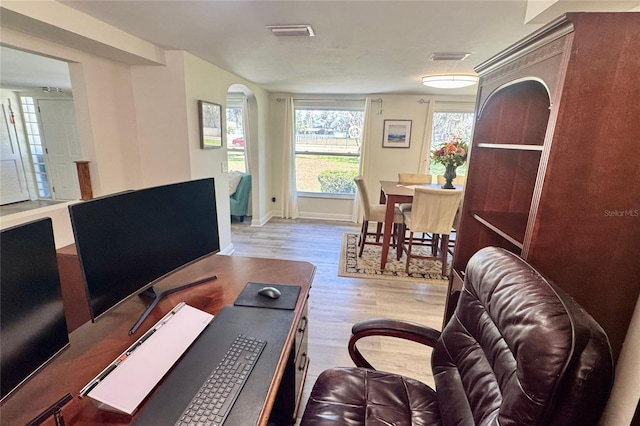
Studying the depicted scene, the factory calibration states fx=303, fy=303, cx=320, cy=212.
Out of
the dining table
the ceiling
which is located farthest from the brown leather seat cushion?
the dining table

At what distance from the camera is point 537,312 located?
760 mm

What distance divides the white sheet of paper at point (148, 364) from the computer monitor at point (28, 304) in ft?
0.53

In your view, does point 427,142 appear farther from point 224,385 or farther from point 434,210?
point 224,385

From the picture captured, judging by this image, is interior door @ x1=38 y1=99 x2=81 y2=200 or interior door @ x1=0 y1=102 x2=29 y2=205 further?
interior door @ x1=0 y1=102 x2=29 y2=205

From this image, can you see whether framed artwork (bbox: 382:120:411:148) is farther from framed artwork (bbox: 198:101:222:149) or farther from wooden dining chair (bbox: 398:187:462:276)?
framed artwork (bbox: 198:101:222:149)

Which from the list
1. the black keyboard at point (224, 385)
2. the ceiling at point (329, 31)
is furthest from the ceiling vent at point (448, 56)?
the black keyboard at point (224, 385)

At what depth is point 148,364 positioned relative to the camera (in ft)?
2.96

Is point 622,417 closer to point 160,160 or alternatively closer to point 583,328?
point 583,328

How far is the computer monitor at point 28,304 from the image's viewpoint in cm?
67

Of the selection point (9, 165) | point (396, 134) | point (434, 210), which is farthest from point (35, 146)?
point (434, 210)

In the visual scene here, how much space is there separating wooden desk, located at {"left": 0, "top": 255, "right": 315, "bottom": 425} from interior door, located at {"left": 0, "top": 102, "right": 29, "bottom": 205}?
657cm

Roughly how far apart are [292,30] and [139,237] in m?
1.68

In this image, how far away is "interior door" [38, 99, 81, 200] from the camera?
211 inches

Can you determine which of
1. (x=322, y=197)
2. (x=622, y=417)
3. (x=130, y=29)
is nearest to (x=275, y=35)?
(x=130, y=29)
